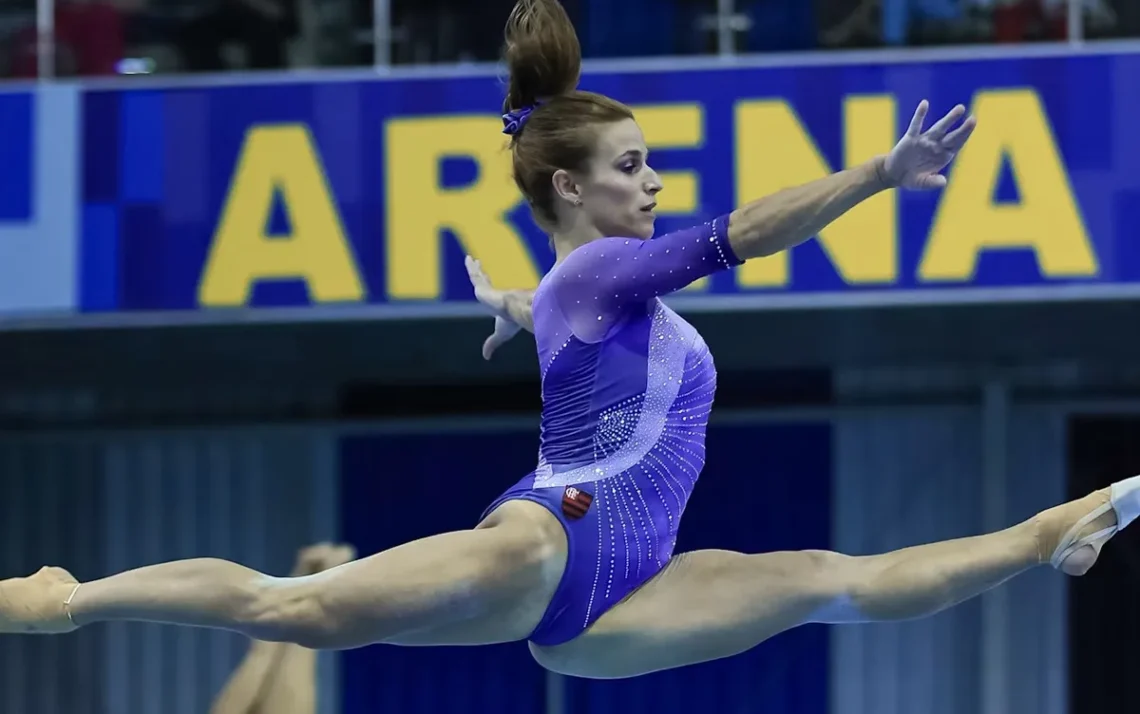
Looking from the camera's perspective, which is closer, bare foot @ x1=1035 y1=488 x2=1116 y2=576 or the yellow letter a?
bare foot @ x1=1035 y1=488 x2=1116 y2=576

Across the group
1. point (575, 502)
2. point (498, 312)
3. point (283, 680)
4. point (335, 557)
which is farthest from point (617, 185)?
point (283, 680)

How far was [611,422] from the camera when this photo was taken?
372 cm

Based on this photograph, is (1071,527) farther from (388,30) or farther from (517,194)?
(388,30)

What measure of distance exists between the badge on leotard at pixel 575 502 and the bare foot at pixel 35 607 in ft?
3.22

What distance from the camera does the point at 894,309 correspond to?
712cm

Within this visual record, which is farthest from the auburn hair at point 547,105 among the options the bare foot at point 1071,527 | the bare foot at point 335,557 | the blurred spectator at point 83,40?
the blurred spectator at point 83,40


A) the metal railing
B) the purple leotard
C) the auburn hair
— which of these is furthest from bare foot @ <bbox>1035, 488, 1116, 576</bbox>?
the metal railing

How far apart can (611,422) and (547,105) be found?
27.4 inches

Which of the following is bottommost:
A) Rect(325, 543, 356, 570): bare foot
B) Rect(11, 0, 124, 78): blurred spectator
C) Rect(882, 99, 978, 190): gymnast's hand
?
Rect(325, 543, 356, 570): bare foot

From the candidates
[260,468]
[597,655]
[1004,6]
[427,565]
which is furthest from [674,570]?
[260,468]

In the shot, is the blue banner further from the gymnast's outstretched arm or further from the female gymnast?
the gymnast's outstretched arm

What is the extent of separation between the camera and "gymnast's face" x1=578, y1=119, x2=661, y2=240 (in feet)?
12.4

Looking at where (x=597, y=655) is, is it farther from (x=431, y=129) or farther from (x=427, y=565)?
(x=431, y=129)

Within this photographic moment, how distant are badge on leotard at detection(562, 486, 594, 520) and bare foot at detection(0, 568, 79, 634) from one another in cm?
98
